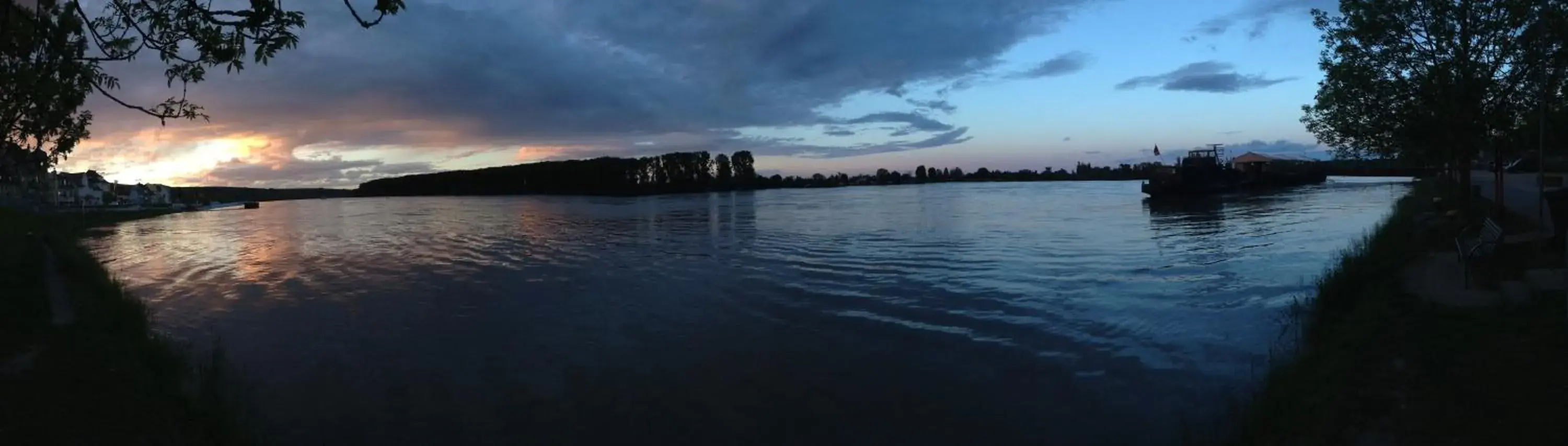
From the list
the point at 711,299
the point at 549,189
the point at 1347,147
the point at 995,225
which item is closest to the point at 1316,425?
the point at 711,299

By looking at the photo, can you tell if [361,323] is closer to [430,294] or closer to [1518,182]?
[430,294]

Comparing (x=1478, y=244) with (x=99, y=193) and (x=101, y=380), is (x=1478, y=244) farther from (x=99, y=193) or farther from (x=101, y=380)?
(x=99, y=193)

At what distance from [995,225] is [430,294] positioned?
24.1 meters

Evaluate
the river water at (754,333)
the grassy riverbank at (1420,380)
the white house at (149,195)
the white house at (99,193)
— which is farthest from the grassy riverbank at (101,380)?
the white house at (149,195)

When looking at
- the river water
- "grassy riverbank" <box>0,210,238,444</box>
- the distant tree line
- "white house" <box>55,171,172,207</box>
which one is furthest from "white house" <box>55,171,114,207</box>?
the distant tree line

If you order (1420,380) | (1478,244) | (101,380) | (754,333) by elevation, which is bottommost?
(754,333)

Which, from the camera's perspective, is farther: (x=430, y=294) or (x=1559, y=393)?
(x=430, y=294)

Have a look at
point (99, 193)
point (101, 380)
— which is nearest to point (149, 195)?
point (99, 193)

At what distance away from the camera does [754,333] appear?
40.7 ft

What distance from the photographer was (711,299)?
1590 cm

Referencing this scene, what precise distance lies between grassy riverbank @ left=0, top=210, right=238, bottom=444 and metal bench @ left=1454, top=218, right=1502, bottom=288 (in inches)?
573

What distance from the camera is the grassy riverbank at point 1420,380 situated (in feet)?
19.3

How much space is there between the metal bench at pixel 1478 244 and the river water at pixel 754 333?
240 centimetres

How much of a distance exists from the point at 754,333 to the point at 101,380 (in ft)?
25.3
